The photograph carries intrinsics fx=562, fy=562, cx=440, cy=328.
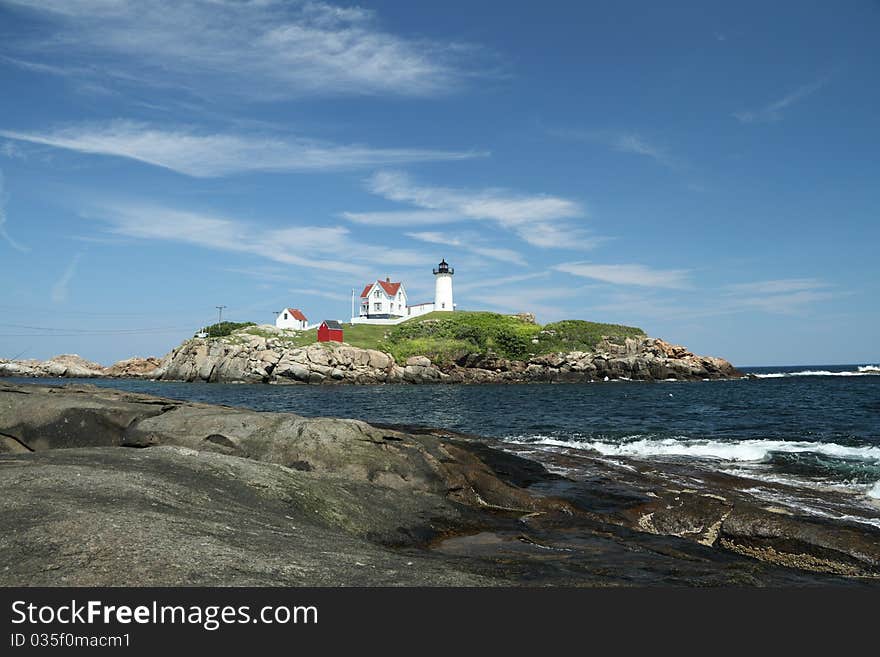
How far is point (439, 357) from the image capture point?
108812 mm

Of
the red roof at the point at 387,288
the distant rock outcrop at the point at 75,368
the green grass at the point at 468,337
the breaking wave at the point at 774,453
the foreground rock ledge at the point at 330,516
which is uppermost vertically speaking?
the red roof at the point at 387,288

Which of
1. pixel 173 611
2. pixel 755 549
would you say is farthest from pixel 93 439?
pixel 755 549

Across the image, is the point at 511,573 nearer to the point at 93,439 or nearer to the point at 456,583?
the point at 456,583

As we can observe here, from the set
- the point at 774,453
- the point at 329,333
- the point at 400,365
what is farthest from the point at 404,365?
the point at 774,453

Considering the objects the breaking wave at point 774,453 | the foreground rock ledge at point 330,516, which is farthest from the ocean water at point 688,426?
the foreground rock ledge at point 330,516

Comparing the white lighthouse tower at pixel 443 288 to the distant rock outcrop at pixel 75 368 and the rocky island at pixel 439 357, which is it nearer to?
the rocky island at pixel 439 357

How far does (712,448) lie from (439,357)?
82.0m

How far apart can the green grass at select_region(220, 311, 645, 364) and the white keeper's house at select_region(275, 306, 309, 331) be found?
45.6 ft

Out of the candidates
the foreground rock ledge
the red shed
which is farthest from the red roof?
the foreground rock ledge

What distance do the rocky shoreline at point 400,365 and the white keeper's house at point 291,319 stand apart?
24.6 metres

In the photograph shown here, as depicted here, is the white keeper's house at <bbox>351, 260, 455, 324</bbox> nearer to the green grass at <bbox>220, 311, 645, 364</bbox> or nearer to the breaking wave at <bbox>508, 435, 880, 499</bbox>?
the green grass at <bbox>220, 311, 645, 364</bbox>

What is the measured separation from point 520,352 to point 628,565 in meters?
107

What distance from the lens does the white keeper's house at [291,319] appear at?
453ft

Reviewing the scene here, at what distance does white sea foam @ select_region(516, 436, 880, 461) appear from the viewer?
25.9 m
